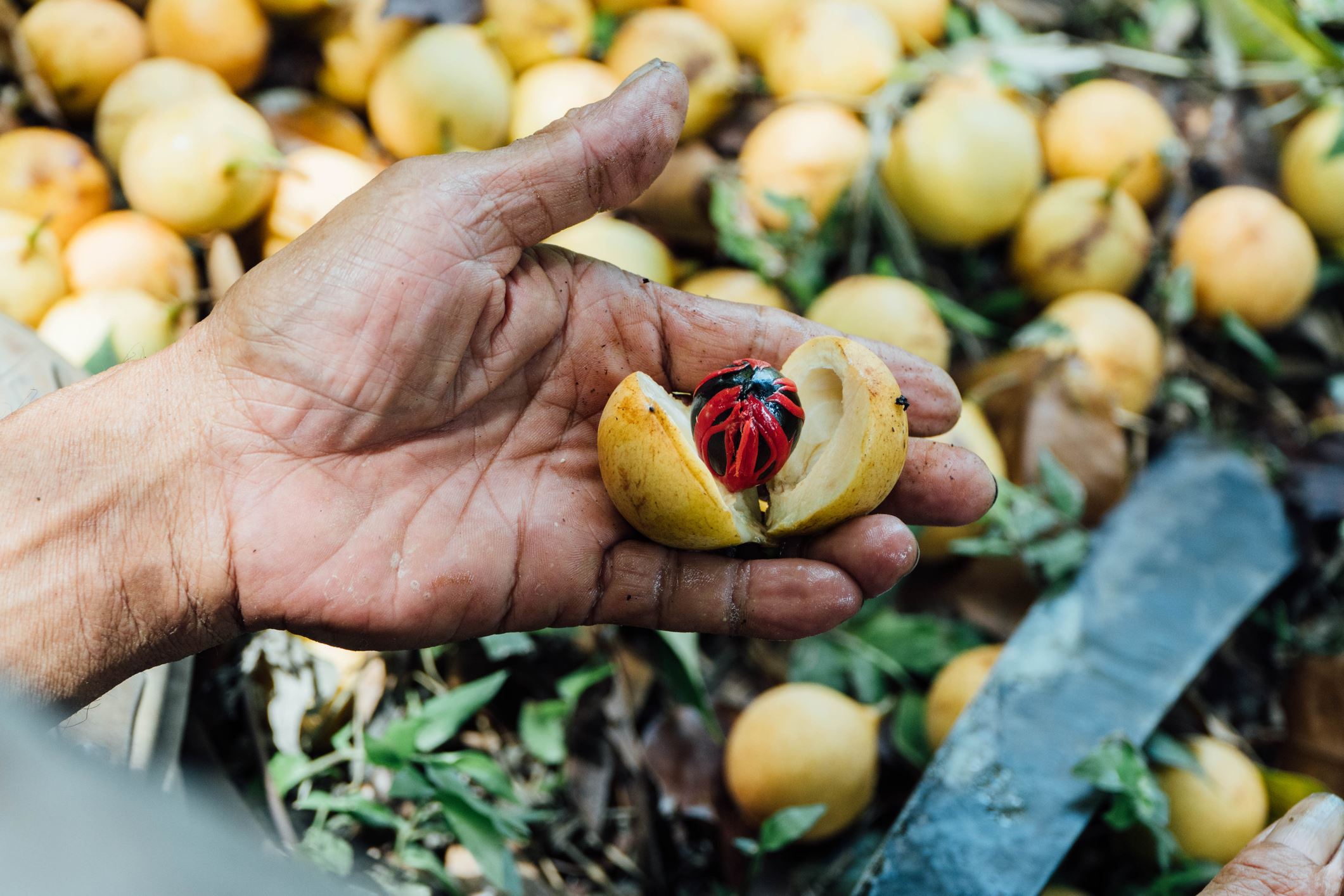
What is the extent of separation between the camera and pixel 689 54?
8.54 feet

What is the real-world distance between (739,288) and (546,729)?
1.20m

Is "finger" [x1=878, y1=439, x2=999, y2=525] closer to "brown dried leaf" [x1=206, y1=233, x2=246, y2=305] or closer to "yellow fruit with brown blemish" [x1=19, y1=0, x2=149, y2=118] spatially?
"brown dried leaf" [x1=206, y1=233, x2=246, y2=305]

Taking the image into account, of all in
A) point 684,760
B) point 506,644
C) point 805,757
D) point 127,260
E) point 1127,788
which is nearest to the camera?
point 1127,788

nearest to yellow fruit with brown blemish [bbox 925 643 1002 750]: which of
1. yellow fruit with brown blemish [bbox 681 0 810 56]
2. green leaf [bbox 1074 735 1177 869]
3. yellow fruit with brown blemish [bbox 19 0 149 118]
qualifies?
green leaf [bbox 1074 735 1177 869]

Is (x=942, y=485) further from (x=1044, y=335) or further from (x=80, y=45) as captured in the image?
(x=80, y=45)

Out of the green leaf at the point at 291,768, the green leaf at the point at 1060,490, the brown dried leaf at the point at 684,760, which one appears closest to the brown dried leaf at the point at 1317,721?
the green leaf at the point at 1060,490

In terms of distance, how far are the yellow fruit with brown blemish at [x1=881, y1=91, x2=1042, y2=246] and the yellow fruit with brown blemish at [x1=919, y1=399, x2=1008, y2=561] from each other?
0.60 metres

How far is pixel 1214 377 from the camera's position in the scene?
275 centimetres

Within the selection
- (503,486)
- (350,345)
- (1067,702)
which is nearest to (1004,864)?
(1067,702)

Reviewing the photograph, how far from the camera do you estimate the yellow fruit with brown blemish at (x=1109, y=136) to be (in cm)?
264

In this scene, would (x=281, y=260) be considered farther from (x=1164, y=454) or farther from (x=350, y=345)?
(x=1164, y=454)

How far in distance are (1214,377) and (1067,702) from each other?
136 cm

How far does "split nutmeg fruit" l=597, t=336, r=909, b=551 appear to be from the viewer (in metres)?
1.42

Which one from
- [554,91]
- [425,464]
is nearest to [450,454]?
[425,464]
